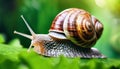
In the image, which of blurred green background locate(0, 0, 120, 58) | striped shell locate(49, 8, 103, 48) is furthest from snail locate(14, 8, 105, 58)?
blurred green background locate(0, 0, 120, 58)

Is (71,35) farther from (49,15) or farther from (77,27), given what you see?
(49,15)

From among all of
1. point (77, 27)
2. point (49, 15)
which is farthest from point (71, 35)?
point (49, 15)

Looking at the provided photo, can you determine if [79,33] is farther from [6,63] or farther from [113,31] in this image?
[113,31]

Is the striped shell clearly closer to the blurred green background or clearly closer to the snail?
the snail

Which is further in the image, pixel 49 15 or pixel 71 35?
pixel 49 15

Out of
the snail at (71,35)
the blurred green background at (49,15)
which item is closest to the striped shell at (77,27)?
the snail at (71,35)

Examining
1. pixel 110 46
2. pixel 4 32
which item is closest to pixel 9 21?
pixel 4 32

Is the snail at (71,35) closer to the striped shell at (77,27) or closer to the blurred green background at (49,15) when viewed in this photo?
the striped shell at (77,27)
